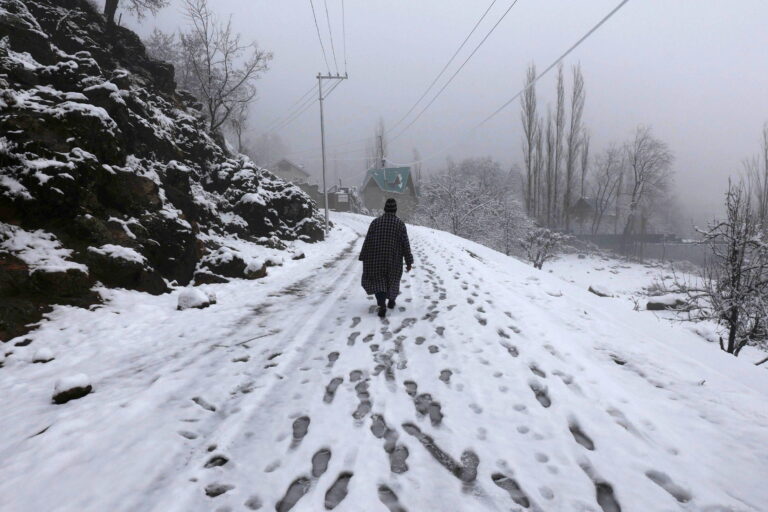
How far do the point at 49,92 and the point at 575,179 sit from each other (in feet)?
164

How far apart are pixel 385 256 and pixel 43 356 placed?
4117 mm

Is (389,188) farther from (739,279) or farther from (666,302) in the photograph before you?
(739,279)

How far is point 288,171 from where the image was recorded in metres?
56.5

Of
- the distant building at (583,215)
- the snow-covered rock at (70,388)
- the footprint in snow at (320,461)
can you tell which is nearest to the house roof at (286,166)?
the distant building at (583,215)

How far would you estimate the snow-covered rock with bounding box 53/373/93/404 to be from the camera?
2844 mm

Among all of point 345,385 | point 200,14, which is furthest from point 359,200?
point 345,385

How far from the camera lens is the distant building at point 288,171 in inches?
2180

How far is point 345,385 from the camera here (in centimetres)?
310

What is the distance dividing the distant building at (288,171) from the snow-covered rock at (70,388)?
54.5 m

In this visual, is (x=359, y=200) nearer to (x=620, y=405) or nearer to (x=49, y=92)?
(x=49, y=92)

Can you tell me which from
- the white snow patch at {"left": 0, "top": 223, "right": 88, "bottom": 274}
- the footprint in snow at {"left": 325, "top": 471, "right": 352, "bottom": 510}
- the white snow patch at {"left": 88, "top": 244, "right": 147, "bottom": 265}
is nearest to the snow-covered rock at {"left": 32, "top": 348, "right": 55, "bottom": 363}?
the white snow patch at {"left": 0, "top": 223, "right": 88, "bottom": 274}

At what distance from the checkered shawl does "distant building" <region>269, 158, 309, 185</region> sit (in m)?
52.2

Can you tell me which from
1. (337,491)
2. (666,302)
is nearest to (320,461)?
(337,491)

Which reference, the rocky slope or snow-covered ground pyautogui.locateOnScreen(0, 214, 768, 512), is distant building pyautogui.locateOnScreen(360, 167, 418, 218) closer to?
the rocky slope
